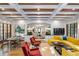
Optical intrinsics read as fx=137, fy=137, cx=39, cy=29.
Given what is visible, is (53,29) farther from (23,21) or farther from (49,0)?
(49,0)

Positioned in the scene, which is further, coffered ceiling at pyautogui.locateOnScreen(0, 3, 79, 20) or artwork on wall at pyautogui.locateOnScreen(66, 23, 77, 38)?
artwork on wall at pyautogui.locateOnScreen(66, 23, 77, 38)

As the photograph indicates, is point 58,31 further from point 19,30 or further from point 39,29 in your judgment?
point 19,30

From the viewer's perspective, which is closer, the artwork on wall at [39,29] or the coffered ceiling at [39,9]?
the coffered ceiling at [39,9]

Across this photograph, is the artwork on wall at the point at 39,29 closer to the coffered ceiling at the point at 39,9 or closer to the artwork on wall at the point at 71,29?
the artwork on wall at the point at 71,29

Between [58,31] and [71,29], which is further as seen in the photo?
[58,31]

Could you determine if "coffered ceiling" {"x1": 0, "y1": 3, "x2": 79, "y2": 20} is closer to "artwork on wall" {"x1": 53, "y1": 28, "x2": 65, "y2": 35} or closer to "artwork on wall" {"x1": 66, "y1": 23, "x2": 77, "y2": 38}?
"artwork on wall" {"x1": 66, "y1": 23, "x2": 77, "y2": 38}

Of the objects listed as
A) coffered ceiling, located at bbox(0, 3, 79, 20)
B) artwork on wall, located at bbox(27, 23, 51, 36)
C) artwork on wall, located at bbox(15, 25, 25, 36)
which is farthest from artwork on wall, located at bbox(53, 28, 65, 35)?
coffered ceiling, located at bbox(0, 3, 79, 20)

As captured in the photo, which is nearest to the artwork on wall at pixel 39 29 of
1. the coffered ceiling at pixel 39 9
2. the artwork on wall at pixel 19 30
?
the artwork on wall at pixel 19 30

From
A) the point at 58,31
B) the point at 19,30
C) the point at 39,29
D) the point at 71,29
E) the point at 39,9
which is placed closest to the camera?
the point at 39,9

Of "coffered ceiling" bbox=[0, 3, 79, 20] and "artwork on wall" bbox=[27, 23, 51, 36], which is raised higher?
"coffered ceiling" bbox=[0, 3, 79, 20]

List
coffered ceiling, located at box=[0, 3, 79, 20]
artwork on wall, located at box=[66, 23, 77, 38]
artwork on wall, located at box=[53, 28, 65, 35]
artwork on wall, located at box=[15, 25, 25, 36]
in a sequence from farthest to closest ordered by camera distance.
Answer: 1. artwork on wall, located at box=[15, 25, 25, 36]
2. artwork on wall, located at box=[53, 28, 65, 35]
3. artwork on wall, located at box=[66, 23, 77, 38]
4. coffered ceiling, located at box=[0, 3, 79, 20]

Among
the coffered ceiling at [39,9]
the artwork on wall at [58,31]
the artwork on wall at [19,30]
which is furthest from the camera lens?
the artwork on wall at [19,30]

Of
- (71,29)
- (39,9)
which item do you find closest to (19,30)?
(71,29)

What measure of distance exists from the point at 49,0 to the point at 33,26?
16.1 metres
